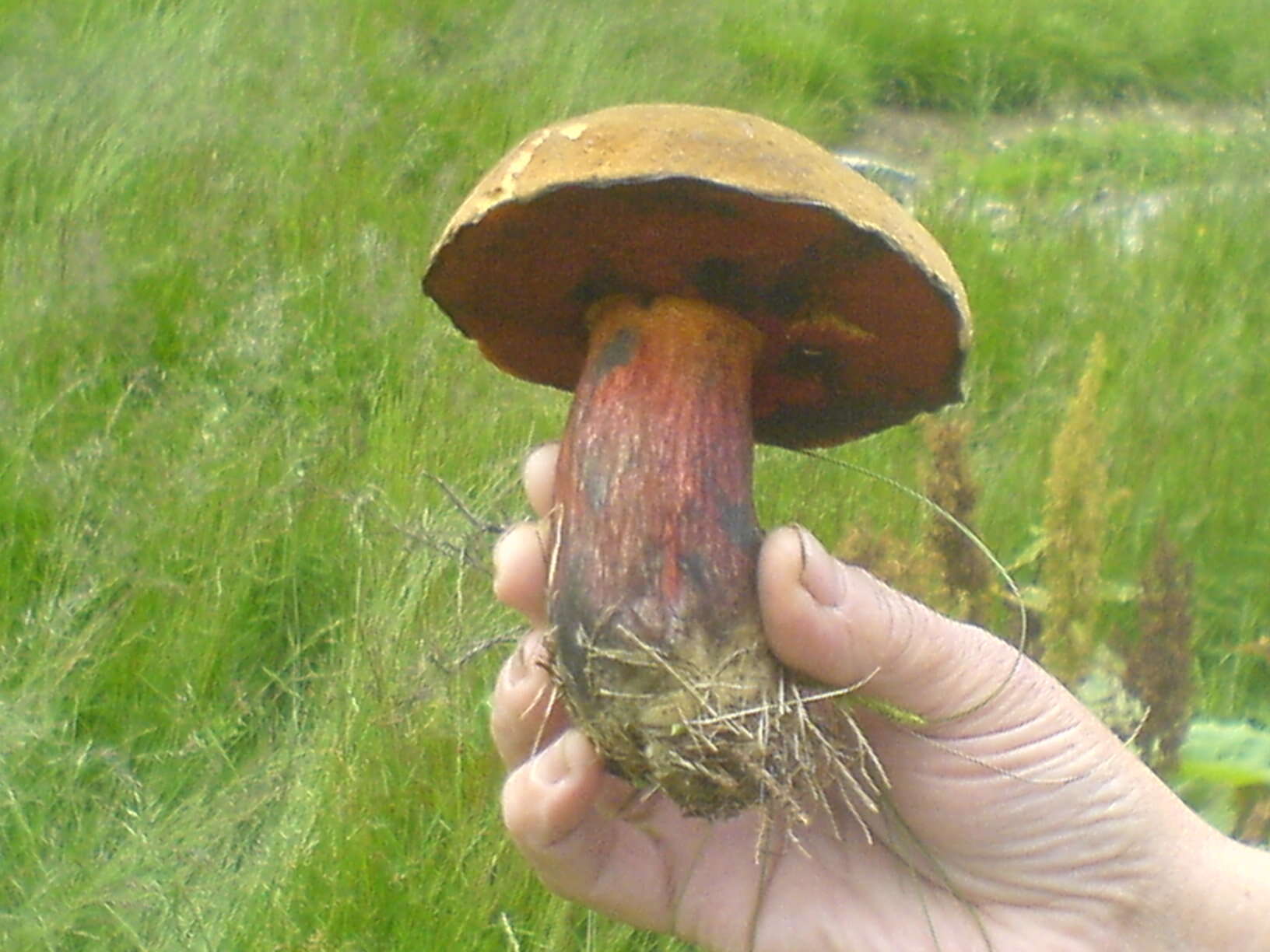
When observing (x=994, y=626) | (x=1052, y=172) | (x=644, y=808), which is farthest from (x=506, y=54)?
(x=644, y=808)

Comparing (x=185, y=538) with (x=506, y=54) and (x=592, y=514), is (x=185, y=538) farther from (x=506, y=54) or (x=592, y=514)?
(x=506, y=54)

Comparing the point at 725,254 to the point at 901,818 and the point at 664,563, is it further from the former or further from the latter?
the point at 901,818

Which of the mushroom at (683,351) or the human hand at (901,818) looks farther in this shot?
the human hand at (901,818)

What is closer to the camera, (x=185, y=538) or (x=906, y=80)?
(x=185, y=538)

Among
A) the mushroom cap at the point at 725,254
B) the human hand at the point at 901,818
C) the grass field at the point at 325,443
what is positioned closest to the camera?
the mushroom cap at the point at 725,254

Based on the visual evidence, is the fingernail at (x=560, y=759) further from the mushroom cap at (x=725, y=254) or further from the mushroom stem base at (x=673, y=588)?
the mushroom cap at (x=725, y=254)

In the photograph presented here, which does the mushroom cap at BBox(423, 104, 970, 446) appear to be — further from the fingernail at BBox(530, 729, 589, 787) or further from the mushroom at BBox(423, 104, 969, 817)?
the fingernail at BBox(530, 729, 589, 787)

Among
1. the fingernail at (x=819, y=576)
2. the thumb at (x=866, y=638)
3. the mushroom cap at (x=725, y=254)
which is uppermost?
the mushroom cap at (x=725, y=254)

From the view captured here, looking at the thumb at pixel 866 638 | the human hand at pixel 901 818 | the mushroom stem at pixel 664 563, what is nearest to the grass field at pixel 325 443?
the human hand at pixel 901 818
